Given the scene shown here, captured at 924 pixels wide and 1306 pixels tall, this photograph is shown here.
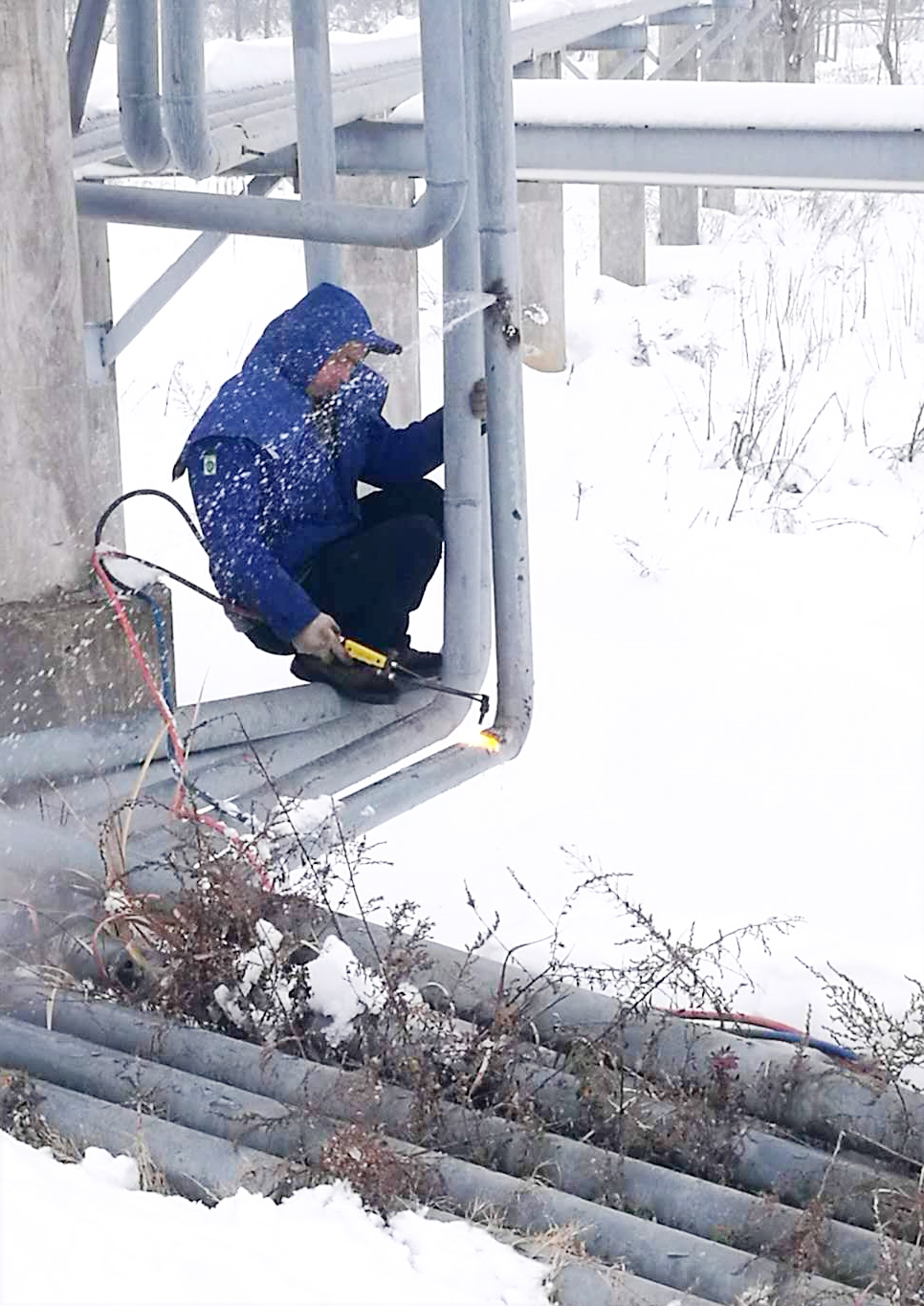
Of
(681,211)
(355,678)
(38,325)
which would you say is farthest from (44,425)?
(681,211)

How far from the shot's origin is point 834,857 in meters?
4.49

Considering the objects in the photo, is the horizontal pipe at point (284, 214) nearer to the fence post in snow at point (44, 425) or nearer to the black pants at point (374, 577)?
the fence post in snow at point (44, 425)

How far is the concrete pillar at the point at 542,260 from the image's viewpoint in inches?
354

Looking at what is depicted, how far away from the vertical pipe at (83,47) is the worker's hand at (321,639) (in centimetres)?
146

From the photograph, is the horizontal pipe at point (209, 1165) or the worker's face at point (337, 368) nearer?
the horizontal pipe at point (209, 1165)

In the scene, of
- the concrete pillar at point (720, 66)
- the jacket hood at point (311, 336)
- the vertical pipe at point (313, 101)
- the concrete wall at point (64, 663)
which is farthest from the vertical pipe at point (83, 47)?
the concrete pillar at point (720, 66)

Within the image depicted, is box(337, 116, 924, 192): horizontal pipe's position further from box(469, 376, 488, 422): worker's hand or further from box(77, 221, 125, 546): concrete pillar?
→ box(469, 376, 488, 422): worker's hand

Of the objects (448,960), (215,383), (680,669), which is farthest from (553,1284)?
(215,383)

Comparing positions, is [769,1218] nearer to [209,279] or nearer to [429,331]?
[429,331]

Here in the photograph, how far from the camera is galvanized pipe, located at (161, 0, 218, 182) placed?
3.49m

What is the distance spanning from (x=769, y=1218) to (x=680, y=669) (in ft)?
10.7

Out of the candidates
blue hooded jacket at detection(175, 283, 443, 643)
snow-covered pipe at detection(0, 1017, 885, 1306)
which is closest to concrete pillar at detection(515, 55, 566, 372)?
blue hooded jacket at detection(175, 283, 443, 643)

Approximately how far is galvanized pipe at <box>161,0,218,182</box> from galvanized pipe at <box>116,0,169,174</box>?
3.4 inches

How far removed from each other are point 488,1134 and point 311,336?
1.93m
